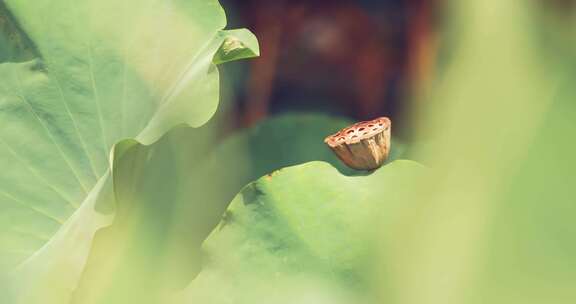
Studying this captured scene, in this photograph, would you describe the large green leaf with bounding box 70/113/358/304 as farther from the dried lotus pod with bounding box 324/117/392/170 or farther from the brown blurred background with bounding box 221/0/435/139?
the brown blurred background with bounding box 221/0/435/139

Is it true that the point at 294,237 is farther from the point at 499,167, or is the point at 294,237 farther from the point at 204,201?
the point at 499,167

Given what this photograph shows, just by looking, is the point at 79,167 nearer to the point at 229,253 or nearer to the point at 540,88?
the point at 229,253

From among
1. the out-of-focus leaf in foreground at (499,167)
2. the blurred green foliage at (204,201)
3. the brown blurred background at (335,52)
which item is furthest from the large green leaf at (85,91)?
the brown blurred background at (335,52)

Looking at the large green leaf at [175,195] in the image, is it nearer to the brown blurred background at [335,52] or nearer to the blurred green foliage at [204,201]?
the blurred green foliage at [204,201]

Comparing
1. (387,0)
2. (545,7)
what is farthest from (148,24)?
(387,0)

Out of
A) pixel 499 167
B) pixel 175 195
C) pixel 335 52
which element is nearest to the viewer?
pixel 499 167

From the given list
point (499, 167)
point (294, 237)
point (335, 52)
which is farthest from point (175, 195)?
point (335, 52)

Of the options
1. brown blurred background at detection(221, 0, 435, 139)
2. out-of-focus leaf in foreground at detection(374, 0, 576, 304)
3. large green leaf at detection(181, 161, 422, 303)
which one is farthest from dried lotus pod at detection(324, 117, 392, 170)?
brown blurred background at detection(221, 0, 435, 139)
